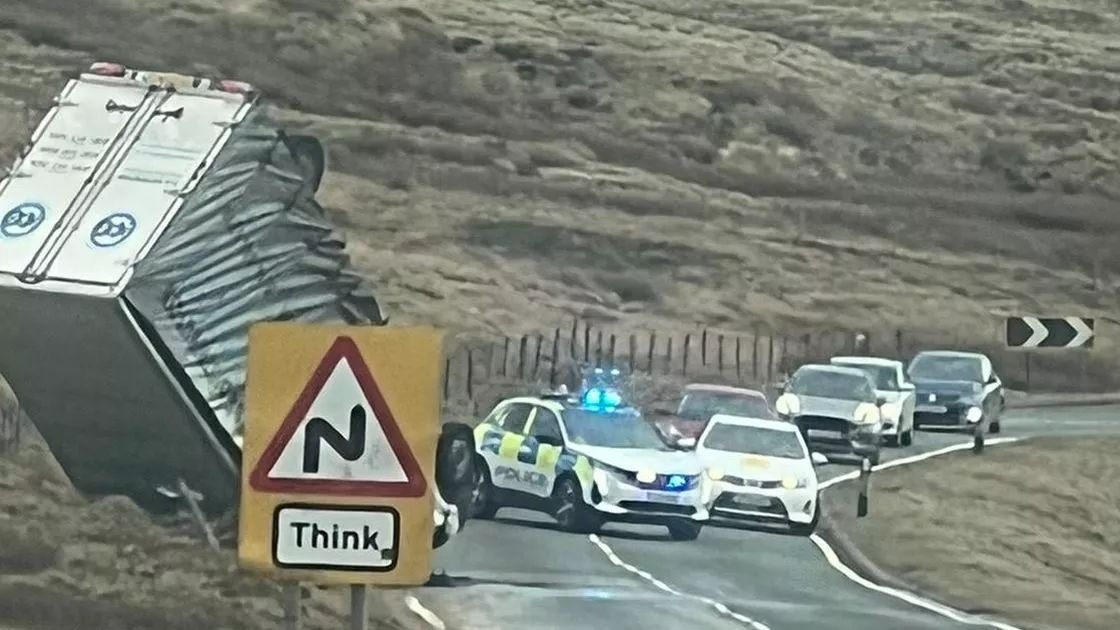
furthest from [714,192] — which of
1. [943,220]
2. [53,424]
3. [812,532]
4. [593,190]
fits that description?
[53,424]

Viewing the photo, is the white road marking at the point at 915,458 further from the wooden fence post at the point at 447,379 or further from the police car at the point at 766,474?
the wooden fence post at the point at 447,379

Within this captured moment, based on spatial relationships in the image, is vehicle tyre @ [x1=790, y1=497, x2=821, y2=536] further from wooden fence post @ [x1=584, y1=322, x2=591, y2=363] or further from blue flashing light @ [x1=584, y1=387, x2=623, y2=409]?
wooden fence post @ [x1=584, y1=322, x2=591, y2=363]

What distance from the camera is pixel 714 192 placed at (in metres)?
2.82

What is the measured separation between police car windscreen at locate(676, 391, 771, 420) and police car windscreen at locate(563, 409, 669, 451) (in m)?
0.09

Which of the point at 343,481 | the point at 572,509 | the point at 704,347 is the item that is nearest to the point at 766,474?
the point at 704,347

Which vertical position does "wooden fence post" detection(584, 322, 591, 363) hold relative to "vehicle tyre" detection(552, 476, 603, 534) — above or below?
above

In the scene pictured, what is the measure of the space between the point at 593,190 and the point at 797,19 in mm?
560

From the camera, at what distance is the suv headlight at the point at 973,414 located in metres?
2.76

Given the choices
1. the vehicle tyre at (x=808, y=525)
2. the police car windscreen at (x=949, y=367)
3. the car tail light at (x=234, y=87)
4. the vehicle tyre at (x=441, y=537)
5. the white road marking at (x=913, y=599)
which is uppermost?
the car tail light at (x=234, y=87)

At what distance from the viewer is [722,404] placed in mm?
2771

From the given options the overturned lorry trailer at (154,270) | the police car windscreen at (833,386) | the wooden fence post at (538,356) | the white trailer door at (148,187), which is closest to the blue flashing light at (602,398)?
→ the wooden fence post at (538,356)

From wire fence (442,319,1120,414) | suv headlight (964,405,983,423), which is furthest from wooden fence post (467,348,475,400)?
suv headlight (964,405,983,423)

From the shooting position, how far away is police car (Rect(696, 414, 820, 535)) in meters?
2.77

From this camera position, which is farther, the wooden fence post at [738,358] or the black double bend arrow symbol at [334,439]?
the wooden fence post at [738,358]
